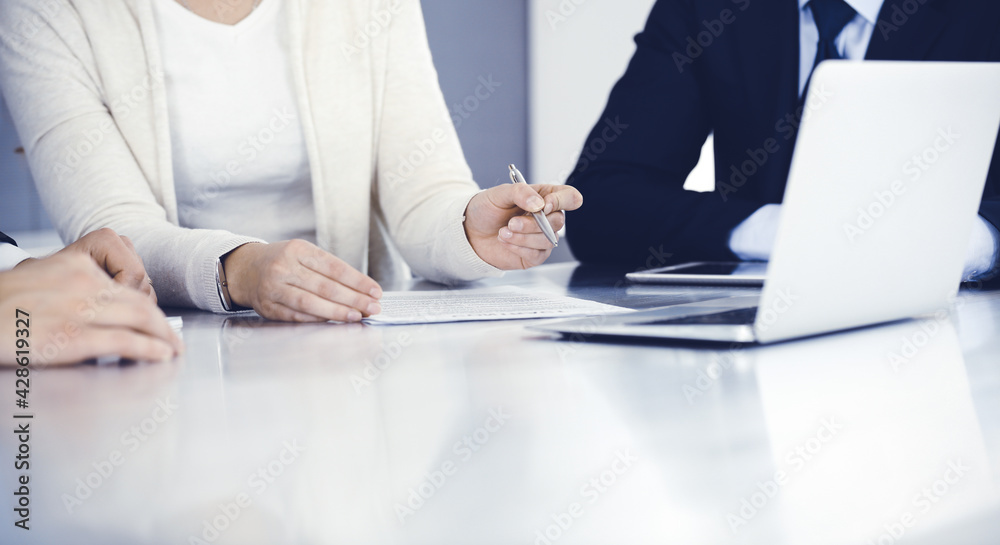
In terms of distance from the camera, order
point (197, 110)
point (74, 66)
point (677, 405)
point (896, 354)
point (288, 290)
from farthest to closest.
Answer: point (197, 110), point (74, 66), point (288, 290), point (896, 354), point (677, 405)

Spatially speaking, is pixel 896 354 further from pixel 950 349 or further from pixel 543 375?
pixel 543 375

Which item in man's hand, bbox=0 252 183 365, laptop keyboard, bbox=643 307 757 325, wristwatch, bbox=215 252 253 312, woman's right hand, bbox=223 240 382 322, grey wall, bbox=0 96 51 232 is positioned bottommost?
grey wall, bbox=0 96 51 232

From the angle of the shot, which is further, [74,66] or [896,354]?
[74,66]

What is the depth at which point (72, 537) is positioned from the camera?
12.7 inches

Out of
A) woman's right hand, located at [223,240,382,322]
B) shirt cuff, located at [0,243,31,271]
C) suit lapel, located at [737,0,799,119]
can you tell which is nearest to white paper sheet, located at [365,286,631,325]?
woman's right hand, located at [223,240,382,322]

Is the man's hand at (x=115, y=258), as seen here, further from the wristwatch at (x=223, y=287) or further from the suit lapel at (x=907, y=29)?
the suit lapel at (x=907, y=29)

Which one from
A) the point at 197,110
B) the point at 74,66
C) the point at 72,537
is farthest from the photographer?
the point at 197,110

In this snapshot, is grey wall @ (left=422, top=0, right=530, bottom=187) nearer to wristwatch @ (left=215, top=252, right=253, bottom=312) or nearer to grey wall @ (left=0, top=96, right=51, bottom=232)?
grey wall @ (left=0, top=96, right=51, bottom=232)

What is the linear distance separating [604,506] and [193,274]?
2.25 feet

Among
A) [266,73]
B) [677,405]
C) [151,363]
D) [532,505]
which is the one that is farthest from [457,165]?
[532,505]

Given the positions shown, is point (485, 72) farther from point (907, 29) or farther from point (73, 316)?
point (73, 316)

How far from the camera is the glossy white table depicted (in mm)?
319

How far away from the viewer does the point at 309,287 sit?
797 mm

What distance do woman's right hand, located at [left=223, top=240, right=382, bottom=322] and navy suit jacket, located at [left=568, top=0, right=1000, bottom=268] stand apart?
0.64 m
